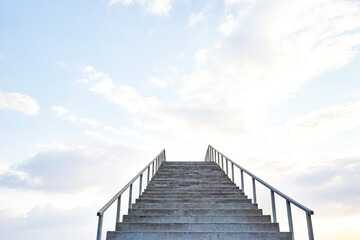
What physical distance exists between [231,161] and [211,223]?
4.18m

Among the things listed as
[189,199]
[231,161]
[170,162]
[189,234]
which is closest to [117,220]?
[189,234]

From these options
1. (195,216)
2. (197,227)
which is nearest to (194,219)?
(195,216)

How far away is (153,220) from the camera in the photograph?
6.37m

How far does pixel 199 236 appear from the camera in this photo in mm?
5418

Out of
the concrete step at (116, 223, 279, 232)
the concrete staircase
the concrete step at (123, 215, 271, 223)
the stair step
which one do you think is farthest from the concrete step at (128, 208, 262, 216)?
the stair step

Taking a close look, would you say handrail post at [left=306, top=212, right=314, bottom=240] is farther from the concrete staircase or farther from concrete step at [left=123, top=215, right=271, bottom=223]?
concrete step at [left=123, top=215, right=271, bottom=223]

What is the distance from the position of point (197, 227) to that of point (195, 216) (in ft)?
1.79

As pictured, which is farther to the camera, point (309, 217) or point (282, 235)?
point (282, 235)

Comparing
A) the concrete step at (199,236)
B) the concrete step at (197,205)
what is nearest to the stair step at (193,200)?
the concrete step at (197,205)

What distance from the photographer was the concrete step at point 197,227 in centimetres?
587

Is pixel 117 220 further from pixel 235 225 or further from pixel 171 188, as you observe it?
pixel 171 188

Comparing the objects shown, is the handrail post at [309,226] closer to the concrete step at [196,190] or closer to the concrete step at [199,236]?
the concrete step at [199,236]

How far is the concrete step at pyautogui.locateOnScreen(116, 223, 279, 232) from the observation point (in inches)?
231

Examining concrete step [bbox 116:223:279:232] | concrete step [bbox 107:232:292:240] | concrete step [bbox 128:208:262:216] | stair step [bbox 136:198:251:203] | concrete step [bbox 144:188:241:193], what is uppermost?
concrete step [bbox 144:188:241:193]
